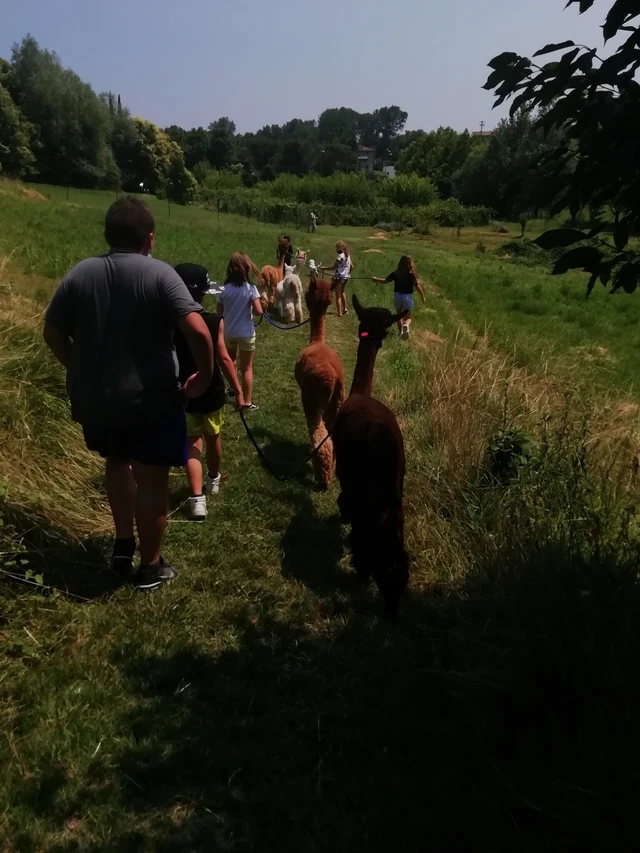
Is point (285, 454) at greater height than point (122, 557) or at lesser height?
lesser

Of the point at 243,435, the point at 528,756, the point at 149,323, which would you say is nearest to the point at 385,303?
the point at 243,435

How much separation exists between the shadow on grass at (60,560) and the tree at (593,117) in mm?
3045

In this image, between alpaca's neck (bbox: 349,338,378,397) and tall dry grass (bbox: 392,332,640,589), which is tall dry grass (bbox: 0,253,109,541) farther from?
tall dry grass (bbox: 392,332,640,589)

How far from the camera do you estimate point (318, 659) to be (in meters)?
3.48

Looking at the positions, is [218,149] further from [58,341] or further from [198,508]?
[58,341]

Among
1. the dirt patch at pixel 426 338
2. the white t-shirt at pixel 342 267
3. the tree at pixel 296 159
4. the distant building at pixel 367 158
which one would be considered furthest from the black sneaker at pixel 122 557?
the distant building at pixel 367 158

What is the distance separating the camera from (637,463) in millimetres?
4699

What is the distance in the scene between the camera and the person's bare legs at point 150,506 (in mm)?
3773

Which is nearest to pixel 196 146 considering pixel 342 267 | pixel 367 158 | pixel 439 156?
pixel 439 156

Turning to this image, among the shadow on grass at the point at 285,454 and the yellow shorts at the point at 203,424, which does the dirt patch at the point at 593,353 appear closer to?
the shadow on grass at the point at 285,454

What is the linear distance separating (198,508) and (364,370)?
164cm

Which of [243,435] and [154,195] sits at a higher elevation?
[243,435]

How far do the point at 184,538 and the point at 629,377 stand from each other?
30.9ft

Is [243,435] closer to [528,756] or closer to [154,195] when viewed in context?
[528,756]
